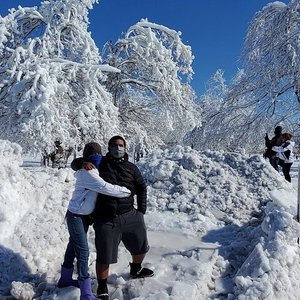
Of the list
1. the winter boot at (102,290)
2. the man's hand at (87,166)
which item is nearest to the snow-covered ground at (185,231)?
the winter boot at (102,290)

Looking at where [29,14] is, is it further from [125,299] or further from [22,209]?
[125,299]

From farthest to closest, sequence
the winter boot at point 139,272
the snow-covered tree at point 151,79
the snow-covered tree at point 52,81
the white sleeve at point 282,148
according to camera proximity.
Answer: the snow-covered tree at point 151,79, the snow-covered tree at point 52,81, the white sleeve at point 282,148, the winter boot at point 139,272

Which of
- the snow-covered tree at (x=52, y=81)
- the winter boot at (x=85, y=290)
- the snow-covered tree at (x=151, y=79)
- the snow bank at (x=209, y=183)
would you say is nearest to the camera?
the winter boot at (x=85, y=290)

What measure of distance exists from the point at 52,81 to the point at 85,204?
7.69 meters

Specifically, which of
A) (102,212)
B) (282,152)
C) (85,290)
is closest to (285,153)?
(282,152)

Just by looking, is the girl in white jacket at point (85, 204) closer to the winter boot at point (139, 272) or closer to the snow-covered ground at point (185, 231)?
the snow-covered ground at point (185, 231)

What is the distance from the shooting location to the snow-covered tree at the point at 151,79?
13.9m

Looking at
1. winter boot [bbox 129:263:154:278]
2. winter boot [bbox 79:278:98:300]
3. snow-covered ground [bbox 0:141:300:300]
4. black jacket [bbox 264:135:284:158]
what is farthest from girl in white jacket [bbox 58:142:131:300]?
black jacket [bbox 264:135:284:158]

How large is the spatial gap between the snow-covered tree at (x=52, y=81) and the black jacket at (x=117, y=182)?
6795mm

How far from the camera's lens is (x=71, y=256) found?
12.5 feet

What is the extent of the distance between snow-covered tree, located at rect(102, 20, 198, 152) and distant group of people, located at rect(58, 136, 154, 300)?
409 inches

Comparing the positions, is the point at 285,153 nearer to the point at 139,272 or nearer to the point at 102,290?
the point at 139,272

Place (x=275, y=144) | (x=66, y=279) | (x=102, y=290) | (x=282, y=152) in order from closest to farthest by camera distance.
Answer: (x=102, y=290)
(x=66, y=279)
(x=282, y=152)
(x=275, y=144)

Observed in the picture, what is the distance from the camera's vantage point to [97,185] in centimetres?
348
